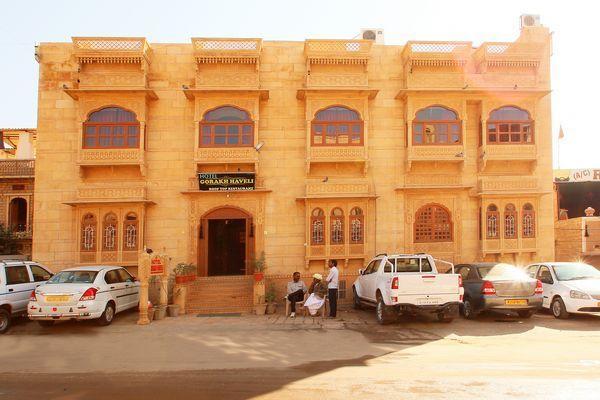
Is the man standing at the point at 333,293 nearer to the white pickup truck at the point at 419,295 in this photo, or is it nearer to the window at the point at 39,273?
the white pickup truck at the point at 419,295

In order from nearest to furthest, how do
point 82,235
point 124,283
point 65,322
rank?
point 65,322 → point 124,283 → point 82,235

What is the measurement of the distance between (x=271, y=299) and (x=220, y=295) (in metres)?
1.84

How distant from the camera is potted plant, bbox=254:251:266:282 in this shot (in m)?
14.2

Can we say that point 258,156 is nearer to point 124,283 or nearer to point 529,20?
point 124,283

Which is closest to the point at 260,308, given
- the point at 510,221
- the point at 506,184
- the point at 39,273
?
the point at 39,273

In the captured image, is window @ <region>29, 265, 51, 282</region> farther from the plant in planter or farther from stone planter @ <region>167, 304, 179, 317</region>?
Result: the plant in planter

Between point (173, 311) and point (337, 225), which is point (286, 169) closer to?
point (337, 225)

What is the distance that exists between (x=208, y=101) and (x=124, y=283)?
7.01 m

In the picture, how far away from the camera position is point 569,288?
11852mm

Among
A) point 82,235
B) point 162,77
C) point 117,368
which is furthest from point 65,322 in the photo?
point 162,77

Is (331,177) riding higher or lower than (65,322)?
higher

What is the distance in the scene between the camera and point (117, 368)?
24.8ft

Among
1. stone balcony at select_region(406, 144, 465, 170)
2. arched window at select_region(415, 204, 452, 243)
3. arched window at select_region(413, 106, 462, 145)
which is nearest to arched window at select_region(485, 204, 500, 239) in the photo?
arched window at select_region(415, 204, 452, 243)

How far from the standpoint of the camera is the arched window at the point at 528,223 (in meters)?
16.7
